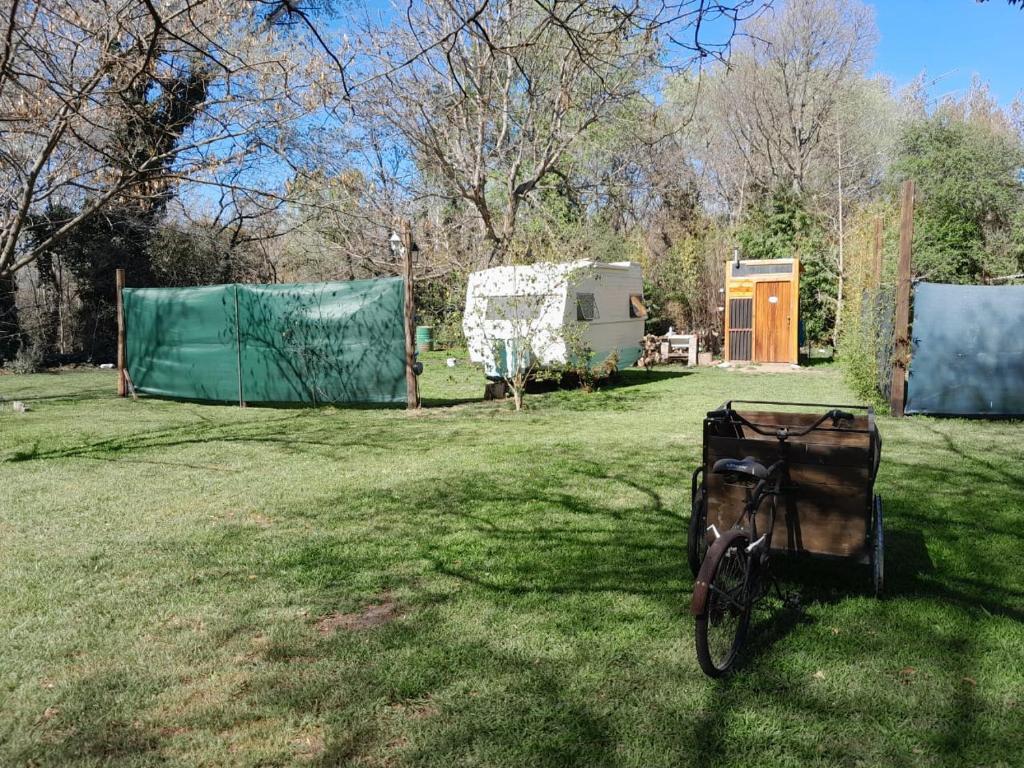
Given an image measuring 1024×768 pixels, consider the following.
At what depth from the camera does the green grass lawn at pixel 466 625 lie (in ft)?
8.70

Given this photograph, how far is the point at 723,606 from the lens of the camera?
3164mm

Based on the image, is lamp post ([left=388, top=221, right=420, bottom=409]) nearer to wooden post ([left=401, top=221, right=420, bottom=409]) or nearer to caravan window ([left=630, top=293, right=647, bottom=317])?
wooden post ([left=401, top=221, right=420, bottom=409])

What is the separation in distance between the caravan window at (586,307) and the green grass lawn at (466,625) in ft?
20.8

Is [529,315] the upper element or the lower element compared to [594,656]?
upper

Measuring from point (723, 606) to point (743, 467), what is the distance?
596mm

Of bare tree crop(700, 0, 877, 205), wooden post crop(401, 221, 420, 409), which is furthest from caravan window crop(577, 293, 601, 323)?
bare tree crop(700, 0, 877, 205)

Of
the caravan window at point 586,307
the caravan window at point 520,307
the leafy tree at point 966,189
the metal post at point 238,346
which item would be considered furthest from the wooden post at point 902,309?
the leafy tree at point 966,189

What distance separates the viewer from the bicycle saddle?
10.9 ft

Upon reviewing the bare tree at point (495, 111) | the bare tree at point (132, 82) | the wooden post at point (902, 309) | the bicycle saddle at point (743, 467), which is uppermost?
the bare tree at point (495, 111)

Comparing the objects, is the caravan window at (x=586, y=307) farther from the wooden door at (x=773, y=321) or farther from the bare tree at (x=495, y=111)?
the wooden door at (x=773, y=321)

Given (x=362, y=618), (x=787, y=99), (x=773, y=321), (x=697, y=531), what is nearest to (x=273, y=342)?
(x=362, y=618)

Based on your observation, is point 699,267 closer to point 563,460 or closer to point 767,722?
point 563,460

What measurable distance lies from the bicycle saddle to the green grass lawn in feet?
2.42

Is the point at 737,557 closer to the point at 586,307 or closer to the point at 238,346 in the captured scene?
the point at 238,346
